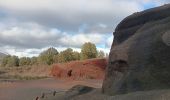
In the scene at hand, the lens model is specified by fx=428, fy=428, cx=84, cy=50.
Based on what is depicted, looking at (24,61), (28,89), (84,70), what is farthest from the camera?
(24,61)

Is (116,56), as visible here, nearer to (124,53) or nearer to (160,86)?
(124,53)

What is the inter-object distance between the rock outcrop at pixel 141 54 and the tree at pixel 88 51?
40122 millimetres

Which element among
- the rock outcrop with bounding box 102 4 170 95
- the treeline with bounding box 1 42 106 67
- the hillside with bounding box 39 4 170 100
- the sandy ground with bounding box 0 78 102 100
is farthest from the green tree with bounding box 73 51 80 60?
the rock outcrop with bounding box 102 4 170 95

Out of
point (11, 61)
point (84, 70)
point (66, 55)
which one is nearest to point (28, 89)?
point (84, 70)

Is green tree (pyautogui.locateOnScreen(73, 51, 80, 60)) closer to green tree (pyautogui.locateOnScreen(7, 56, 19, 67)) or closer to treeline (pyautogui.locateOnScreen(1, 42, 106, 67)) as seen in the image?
treeline (pyautogui.locateOnScreen(1, 42, 106, 67))

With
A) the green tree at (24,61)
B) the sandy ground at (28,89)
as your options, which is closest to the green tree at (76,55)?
the sandy ground at (28,89)

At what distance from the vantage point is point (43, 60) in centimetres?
6600

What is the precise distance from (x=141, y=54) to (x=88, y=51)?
4278 centimetres

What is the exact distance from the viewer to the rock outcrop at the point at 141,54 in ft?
31.0

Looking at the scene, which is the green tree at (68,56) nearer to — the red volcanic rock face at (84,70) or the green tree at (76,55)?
the green tree at (76,55)

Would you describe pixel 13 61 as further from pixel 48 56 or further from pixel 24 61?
pixel 48 56

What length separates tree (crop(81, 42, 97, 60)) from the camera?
52.2 meters

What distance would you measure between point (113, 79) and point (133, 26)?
5.05 ft

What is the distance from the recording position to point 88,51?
52812mm
